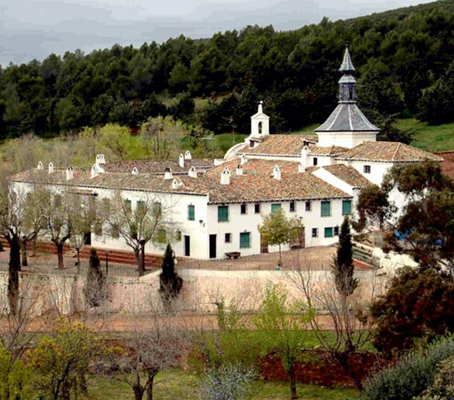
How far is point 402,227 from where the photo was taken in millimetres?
30969

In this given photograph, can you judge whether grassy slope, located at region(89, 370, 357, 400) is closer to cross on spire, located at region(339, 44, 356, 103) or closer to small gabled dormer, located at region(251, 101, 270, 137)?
cross on spire, located at region(339, 44, 356, 103)

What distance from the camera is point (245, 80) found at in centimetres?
8556

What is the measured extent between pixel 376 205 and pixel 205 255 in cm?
1144

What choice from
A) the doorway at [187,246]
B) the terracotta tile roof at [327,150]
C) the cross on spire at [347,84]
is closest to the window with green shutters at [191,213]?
the doorway at [187,246]

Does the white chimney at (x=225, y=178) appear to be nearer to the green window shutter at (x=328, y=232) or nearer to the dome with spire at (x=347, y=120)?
the green window shutter at (x=328, y=232)

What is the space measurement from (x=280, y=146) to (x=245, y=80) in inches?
1249

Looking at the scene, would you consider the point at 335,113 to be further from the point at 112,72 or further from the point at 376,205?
the point at 112,72

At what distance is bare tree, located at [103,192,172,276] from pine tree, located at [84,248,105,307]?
2.72m

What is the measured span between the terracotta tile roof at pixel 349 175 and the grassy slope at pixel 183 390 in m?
15.4

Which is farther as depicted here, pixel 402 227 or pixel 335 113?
pixel 335 113

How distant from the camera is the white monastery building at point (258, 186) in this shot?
4188cm

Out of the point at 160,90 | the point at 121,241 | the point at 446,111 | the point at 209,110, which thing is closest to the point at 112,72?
the point at 160,90

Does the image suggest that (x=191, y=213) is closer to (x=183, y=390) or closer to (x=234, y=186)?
(x=234, y=186)

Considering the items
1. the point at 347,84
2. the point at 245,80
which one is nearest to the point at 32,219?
the point at 347,84
